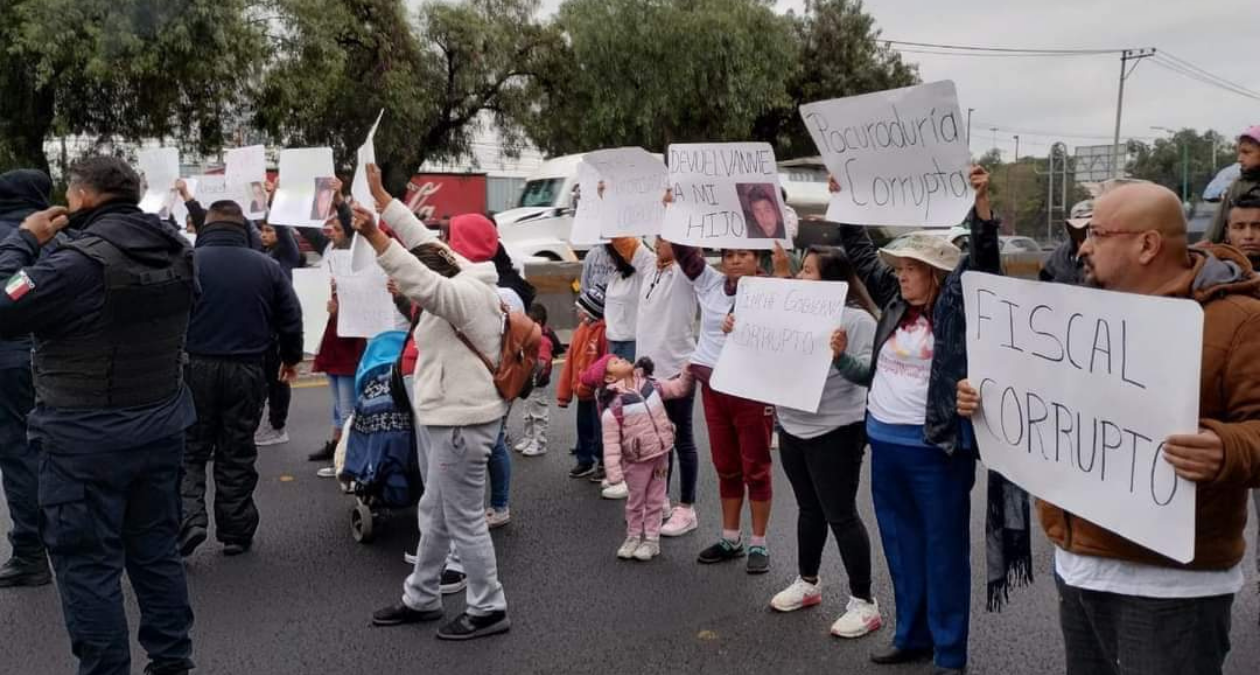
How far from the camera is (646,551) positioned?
556cm

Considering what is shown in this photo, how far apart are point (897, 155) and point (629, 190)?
90.7 inches

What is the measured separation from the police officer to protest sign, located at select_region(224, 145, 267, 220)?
324cm

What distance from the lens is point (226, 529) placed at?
5.64 metres

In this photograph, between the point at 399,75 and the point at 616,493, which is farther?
the point at 399,75

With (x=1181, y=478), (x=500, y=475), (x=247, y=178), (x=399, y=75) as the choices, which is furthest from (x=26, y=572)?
(x=399, y=75)

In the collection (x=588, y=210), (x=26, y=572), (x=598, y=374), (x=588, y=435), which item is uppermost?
(x=588, y=210)

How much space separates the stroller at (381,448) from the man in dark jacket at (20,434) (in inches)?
57.4

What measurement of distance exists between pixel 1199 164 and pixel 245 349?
63.3 meters

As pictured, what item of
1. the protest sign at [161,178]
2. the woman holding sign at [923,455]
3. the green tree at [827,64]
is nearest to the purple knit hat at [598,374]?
the woman holding sign at [923,455]

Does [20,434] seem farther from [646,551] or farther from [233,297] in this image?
[646,551]

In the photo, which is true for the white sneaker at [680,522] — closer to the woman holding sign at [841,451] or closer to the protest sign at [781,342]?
the protest sign at [781,342]

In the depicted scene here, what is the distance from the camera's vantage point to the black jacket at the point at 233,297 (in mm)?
5566

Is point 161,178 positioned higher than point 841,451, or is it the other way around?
point 161,178

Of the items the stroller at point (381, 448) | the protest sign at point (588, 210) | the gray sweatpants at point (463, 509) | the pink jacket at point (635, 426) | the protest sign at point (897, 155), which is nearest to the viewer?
the protest sign at point (897, 155)
